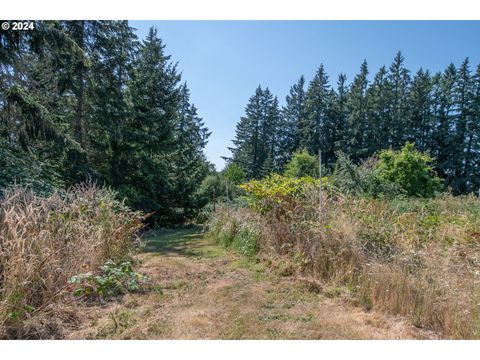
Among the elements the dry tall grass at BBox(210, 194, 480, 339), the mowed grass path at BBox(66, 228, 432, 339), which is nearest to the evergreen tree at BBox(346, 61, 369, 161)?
the dry tall grass at BBox(210, 194, 480, 339)

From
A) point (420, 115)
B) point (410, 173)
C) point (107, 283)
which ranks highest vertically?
point (420, 115)

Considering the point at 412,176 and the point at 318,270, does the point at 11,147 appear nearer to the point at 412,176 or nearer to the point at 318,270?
the point at 318,270

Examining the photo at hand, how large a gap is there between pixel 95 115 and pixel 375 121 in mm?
28773

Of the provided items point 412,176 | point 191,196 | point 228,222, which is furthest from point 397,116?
point 228,222

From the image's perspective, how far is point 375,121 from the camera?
29.5 metres

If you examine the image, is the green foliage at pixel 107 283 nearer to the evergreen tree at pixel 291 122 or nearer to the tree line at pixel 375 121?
the tree line at pixel 375 121

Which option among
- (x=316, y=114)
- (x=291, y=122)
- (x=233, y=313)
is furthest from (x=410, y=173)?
(x=291, y=122)

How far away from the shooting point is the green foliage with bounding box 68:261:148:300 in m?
2.88

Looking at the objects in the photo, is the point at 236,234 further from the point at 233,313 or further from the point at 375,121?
the point at 375,121

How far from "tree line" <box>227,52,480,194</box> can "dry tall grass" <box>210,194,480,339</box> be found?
2234cm

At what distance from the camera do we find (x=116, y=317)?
2699 millimetres

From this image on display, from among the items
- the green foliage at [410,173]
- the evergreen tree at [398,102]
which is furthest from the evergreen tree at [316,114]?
the green foliage at [410,173]

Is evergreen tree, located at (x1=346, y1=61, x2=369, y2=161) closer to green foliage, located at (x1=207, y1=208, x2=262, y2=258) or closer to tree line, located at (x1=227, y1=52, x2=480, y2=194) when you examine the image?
tree line, located at (x1=227, y1=52, x2=480, y2=194)

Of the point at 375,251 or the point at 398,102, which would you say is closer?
the point at 375,251
